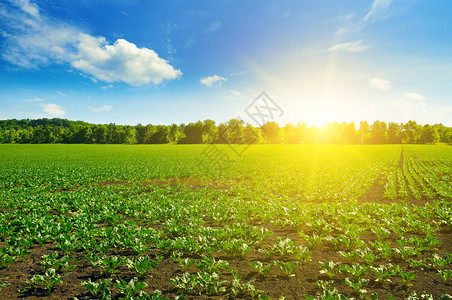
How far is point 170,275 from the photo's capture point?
5719 mm

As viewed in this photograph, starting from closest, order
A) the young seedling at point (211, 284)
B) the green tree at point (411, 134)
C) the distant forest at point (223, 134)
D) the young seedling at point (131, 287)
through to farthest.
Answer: the young seedling at point (131, 287) → the young seedling at point (211, 284) → the distant forest at point (223, 134) → the green tree at point (411, 134)

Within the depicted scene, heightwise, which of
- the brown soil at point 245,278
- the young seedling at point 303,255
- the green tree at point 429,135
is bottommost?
the brown soil at point 245,278

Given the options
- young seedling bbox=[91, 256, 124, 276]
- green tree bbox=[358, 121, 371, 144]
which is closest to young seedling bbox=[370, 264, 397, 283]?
young seedling bbox=[91, 256, 124, 276]

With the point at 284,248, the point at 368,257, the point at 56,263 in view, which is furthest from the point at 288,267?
the point at 56,263

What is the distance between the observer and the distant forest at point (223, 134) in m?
116

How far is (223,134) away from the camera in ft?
389

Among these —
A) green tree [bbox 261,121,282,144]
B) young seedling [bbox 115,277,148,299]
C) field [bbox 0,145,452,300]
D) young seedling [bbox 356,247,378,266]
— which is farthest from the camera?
green tree [bbox 261,121,282,144]

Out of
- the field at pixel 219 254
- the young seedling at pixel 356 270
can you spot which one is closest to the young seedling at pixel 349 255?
the field at pixel 219 254

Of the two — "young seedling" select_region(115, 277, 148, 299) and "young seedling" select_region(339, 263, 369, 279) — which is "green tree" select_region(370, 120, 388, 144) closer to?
"young seedling" select_region(339, 263, 369, 279)

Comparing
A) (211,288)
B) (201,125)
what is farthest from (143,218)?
(201,125)

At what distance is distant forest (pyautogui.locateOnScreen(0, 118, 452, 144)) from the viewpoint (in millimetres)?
116062

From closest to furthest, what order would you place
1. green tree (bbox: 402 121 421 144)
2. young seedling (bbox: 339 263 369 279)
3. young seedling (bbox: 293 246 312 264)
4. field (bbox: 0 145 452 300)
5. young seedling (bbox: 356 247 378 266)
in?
field (bbox: 0 145 452 300) < young seedling (bbox: 339 263 369 279) < young seedling (bbox: 356 247 378 266) < young seedling (bbox: 293 246 312 264) < green tree (bbox: 402 121 421 144)

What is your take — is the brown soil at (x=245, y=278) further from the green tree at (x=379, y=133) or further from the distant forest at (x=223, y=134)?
the green tree at (x=379, y=133)

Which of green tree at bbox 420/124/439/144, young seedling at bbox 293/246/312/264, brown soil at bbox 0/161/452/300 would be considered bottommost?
brown soil at bbox 0/161/452/300
